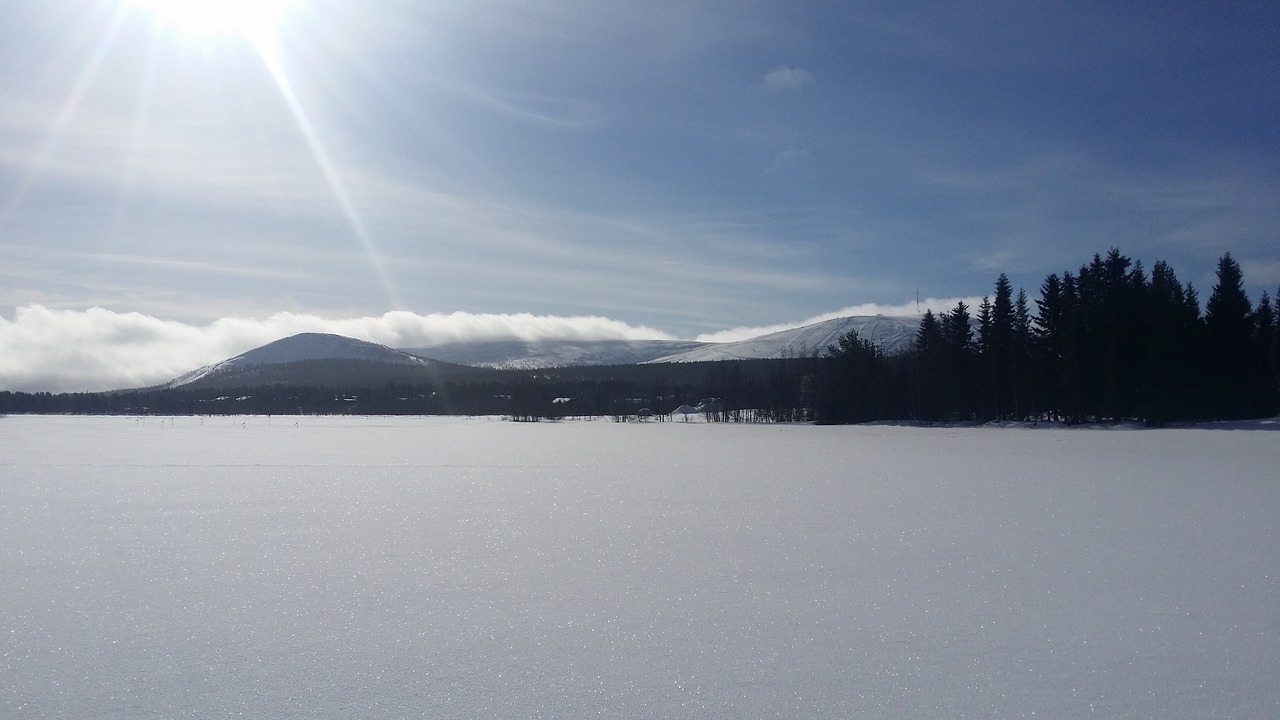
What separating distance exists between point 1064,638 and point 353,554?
343 inches

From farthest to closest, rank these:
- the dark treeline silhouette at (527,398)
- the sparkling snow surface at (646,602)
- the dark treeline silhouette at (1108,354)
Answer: the dark treeline silhouette at (527,398) < the dark treeline silhouette at (1108,354) < the sparkling snow surface at (646,602)

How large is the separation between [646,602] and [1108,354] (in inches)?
1953

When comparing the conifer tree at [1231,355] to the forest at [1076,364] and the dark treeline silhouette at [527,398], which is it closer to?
the forest at [1076,364]

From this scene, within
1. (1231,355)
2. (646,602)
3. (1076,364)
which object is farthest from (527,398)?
(646,602)

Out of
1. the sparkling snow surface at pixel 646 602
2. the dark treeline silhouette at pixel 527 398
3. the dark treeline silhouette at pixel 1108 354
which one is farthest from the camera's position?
the dark treeline silhouette at pixel 527 398

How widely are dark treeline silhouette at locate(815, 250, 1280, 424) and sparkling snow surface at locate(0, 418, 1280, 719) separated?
34993 mm

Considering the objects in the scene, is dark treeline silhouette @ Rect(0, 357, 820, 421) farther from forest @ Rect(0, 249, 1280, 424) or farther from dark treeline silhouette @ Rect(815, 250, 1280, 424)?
dark treeline silhouette @ Rect(815, 250, 1280, 424)

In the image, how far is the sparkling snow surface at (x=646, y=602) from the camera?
6.03 m

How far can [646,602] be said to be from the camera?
8.52 meters

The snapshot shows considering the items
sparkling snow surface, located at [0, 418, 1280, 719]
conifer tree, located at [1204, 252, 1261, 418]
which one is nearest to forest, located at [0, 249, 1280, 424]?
conifer tree, located at [1204, 252, 1261, 418]

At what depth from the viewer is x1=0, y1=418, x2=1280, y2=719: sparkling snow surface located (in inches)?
237

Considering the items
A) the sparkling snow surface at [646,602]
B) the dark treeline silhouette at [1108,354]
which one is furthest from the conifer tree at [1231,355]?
the sparkling snow surface at [646,602]

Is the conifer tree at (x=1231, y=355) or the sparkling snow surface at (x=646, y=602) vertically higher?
the conifer tree at (x=1231, y=355)

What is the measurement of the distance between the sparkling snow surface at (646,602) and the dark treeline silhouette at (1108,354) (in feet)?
115
